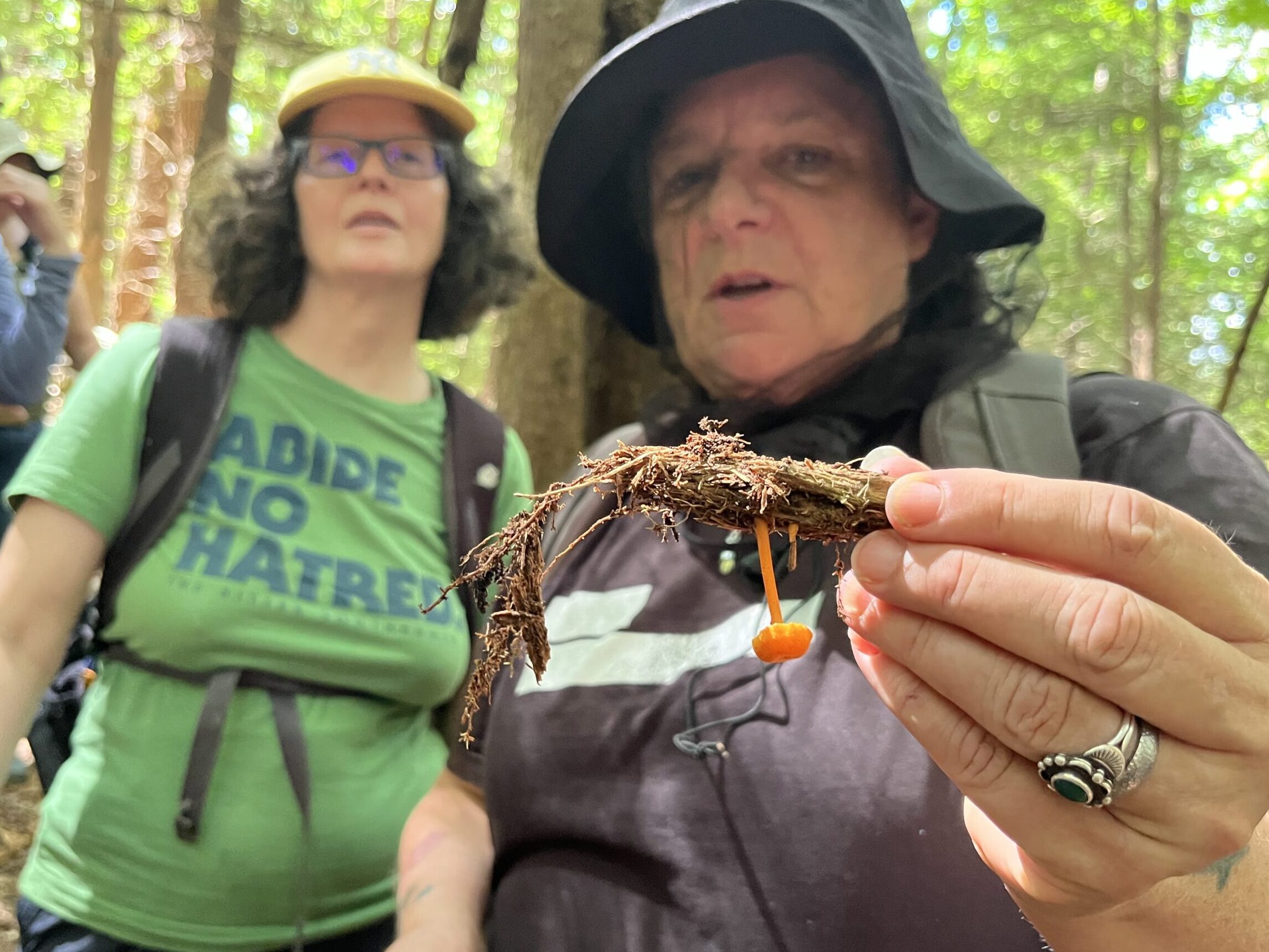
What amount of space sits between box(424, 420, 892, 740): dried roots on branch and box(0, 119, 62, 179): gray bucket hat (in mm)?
3470

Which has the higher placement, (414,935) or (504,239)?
(504,239)

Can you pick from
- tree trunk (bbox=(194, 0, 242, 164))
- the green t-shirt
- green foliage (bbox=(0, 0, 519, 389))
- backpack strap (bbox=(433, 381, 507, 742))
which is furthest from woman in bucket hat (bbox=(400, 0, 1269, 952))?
tree trunk (bbox=(194, 0, 242, 164))

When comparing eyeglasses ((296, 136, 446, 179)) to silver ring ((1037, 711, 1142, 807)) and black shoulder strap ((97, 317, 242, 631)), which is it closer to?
black shoulder strap ((97, 317, 242, 631))

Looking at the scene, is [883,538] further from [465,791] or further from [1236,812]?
[465,791]

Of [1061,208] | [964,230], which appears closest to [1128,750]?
[964,230]

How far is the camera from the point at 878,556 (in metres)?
0.92

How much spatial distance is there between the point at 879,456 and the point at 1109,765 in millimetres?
484

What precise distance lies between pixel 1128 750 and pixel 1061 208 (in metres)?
10.6

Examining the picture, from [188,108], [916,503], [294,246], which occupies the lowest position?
[916,503]

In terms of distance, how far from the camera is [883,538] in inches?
37.0

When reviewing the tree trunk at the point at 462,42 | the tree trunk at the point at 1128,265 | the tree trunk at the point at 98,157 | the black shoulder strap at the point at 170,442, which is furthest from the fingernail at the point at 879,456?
the tree trunk at the point at 98,157

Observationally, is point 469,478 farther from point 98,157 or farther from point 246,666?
point 98,157

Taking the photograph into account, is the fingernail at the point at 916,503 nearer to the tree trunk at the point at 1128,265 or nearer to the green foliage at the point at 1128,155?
the green foliage at the point at 1128,155

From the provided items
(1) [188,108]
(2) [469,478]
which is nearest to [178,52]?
(1) [188,108]
